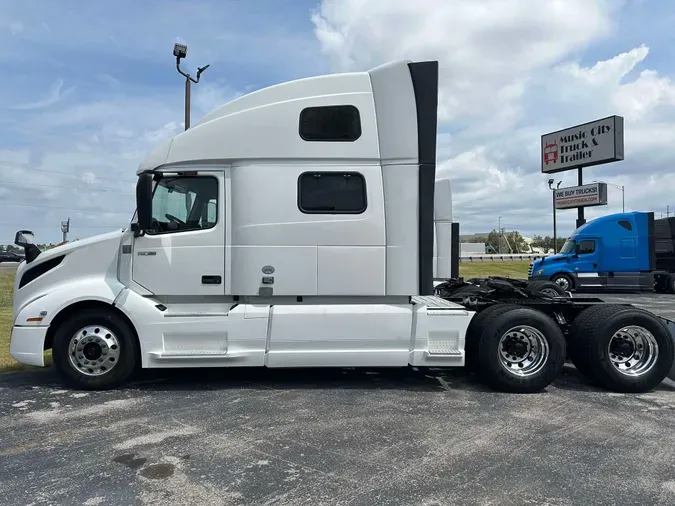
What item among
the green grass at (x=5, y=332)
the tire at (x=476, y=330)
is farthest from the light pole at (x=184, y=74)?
the tire at (x=476, y=330)

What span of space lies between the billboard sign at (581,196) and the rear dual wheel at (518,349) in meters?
A: 28.5

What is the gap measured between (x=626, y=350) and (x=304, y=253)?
395cm

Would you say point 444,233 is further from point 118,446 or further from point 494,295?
point 118,446

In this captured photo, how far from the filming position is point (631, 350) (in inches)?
238

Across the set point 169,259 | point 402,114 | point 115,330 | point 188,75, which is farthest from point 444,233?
point 188,75

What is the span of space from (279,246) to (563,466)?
350 cm

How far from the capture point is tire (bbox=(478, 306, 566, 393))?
5.85 m

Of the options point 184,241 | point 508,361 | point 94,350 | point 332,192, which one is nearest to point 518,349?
point 508,361

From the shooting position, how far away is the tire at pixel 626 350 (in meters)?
5.93

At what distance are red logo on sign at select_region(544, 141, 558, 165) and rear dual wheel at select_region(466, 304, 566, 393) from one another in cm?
2965

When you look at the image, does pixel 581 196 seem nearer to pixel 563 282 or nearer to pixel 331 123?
pixel 563 282

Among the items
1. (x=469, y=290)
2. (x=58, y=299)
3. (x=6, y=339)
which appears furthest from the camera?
(x=6, y=339)

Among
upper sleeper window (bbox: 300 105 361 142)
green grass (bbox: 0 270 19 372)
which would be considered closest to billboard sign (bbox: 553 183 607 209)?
upper sleeper window (bbox: 300 105 361 142)

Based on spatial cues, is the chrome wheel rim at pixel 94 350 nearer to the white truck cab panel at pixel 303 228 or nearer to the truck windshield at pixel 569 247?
the white truck cab panel at pixel 303 228
